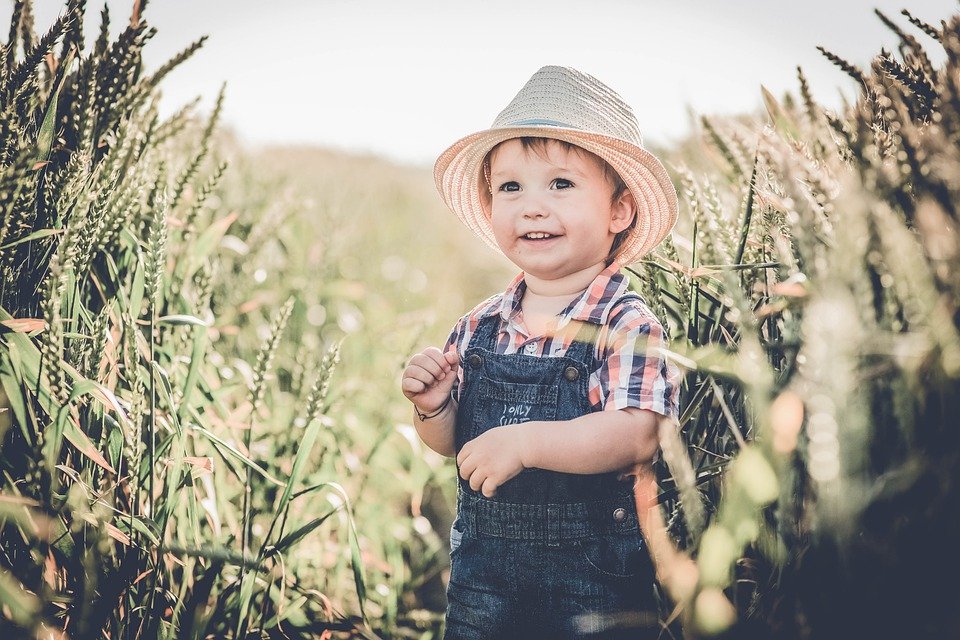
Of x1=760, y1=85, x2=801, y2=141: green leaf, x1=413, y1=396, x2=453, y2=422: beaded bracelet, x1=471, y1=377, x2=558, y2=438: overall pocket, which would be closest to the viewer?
x1=471, y1=377, x2=558, y2=438: overall pocket

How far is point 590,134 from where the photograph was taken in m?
1.44

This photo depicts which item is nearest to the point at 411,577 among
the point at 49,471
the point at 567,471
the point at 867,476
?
the point at 567,471

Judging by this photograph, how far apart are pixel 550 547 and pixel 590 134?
33.3 inches

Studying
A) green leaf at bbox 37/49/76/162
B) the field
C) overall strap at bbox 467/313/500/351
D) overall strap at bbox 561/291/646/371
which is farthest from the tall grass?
green leaf at bbox 37/49/76/162

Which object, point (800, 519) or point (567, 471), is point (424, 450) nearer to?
point (567, 471)

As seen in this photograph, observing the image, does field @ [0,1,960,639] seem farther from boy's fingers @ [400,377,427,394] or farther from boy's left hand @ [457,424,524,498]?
boy's left hand @ [457,424,524,498]

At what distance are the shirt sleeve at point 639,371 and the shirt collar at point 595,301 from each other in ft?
0.20

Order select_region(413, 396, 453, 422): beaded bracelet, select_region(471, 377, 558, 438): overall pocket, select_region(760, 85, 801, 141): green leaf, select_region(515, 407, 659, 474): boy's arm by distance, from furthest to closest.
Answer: select_region(760, 85, 801, 141): green leaf, select_region(413, 396, 453, 422): beaded bracelet, select_region(471, 377, 558, 438): overall pocket, select_region(515, 407, 659, 474): boy's arm

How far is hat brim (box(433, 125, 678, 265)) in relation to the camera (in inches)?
58.1

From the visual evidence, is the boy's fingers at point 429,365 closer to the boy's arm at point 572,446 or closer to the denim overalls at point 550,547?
the denim overalls at point 550,547

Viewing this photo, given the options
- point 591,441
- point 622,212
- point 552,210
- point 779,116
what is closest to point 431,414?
point 591,441

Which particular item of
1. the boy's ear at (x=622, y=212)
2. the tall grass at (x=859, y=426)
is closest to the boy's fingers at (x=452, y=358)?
the boy's ear at (x=622, y=212)

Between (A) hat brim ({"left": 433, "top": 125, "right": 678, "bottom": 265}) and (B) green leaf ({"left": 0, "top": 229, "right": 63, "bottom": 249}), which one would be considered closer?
(B) green leaf ({"left": 0, "top": 229, "right": 63, "bottom": 249})

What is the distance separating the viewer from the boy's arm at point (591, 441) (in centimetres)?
127
